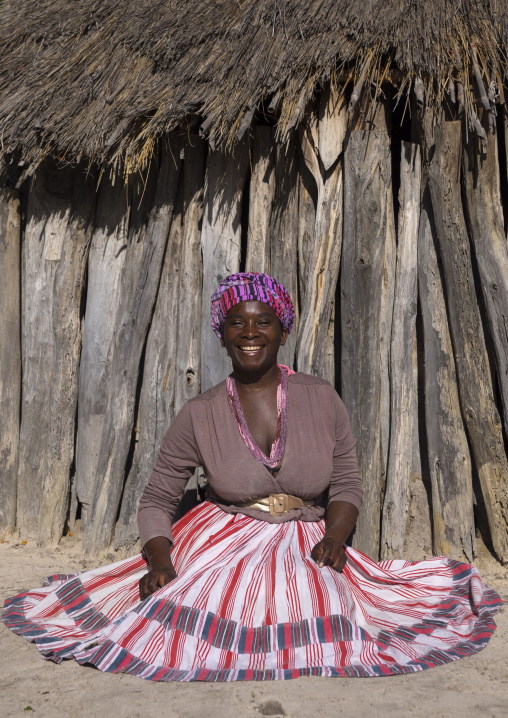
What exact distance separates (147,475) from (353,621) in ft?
5.56

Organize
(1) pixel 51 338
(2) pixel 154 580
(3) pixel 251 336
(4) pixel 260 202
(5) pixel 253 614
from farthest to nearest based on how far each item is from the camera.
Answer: (1) pixel 51 338, (4) pixel 260 202, (3) pixel 251 336, (2) pixel 154 580, (5) pixel 253 614

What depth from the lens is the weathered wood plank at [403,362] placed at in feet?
11.7

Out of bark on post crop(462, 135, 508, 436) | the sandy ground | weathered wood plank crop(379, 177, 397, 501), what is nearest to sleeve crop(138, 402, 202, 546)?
the sandy ground

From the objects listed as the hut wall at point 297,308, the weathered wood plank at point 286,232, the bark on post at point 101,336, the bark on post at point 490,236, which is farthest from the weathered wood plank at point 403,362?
the bark on post at point 101,336

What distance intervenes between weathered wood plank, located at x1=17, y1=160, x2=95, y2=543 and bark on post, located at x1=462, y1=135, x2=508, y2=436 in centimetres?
213

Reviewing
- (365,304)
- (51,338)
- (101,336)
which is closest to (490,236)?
(365,304)

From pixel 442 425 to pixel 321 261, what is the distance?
104 centimetres

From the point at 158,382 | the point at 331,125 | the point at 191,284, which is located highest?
the point at 331,125

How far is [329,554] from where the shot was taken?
8.78 feet

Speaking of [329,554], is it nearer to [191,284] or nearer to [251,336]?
[251,336]

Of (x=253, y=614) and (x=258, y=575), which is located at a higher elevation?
(x=258, y=575)

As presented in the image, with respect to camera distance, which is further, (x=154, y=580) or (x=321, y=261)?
(x=321, y=261)

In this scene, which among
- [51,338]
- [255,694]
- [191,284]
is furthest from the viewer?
[51,338]

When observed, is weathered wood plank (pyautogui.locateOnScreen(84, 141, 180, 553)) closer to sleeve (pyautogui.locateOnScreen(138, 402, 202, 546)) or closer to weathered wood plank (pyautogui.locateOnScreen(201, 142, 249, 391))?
weathered wood plank (pyautogui.locateOnScreen(201, 142, 249, 391))
